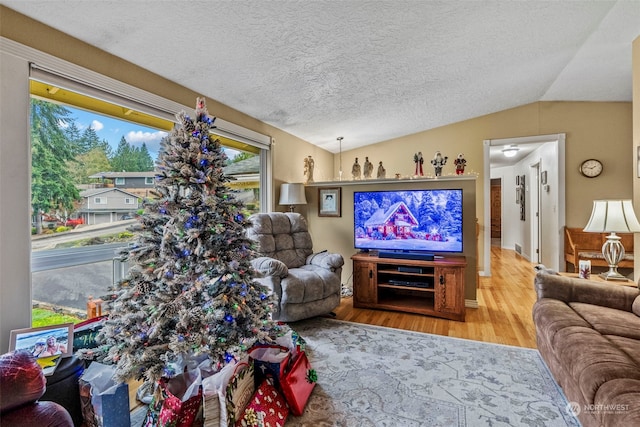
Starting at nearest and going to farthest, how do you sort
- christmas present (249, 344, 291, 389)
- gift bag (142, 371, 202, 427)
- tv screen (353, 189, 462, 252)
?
gift bag (142, 371, 202, 427) < christmas present (249, 344, 291, 389) < tv screen (353, 189, 462, 252)

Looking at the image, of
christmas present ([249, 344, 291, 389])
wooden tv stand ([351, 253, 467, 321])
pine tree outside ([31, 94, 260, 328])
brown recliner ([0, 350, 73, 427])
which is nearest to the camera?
brown recliner ([0, 350, 73, 427])

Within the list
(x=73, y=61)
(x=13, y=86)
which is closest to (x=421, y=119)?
(x=73, y=61)

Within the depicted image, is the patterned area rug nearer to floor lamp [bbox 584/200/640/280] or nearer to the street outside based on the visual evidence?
floor lamp [bbox 584/200/640/280]

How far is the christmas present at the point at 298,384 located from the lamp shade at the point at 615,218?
8.22ft

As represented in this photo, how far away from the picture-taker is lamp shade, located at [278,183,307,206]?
3.85 meters

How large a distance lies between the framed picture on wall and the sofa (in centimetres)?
236

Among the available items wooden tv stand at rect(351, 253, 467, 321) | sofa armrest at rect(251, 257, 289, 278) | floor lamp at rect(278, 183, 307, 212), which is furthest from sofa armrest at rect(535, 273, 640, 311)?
floor lamp at rect(278, 183, 307, 212)

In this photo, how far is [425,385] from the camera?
75.7 inches

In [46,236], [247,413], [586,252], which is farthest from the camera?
[586,252]

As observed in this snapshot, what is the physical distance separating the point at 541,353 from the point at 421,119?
3.37 meters

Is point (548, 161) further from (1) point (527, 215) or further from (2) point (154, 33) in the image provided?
(2) point (154, 33)

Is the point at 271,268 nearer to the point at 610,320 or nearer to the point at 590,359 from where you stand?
the point at 590,359

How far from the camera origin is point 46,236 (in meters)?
1.84

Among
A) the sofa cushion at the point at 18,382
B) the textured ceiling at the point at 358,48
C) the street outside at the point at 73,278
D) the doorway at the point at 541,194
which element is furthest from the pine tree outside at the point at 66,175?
the doorway at the point at 541,194
